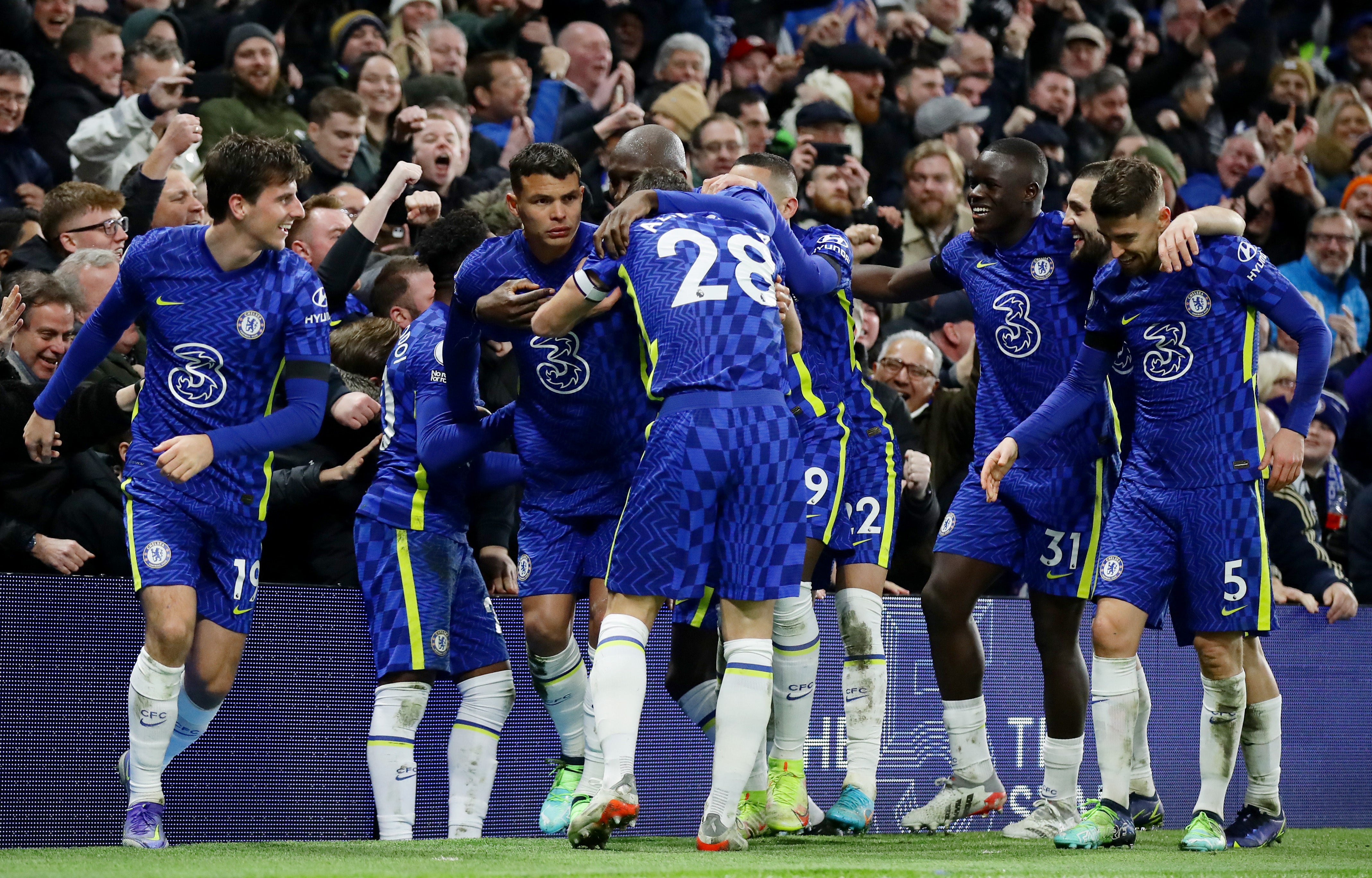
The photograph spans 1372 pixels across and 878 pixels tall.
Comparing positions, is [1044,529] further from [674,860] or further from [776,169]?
[674,860]

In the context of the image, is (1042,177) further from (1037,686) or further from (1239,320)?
(1037,686)

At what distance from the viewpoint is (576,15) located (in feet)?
43.3

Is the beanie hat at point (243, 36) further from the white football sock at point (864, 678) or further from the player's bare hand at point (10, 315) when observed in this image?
the white football sock at point (864, 678)

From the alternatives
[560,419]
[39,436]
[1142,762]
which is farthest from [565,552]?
[1142,762]

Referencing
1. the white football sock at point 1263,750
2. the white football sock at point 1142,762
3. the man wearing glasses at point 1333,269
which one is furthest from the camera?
the man wearing glasses at point 1333,269

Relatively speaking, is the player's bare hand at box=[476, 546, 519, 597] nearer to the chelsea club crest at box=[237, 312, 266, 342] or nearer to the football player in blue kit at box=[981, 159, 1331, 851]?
the chelsea club crest at box=[237, 312, 266, 342]

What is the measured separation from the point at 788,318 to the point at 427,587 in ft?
5.88

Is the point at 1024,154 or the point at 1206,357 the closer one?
the point at 1206,357

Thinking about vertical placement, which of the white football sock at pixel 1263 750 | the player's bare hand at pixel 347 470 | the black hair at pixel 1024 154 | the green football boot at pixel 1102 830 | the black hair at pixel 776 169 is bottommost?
the player's bare hand at pixel 347 470

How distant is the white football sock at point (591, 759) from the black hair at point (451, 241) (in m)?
1.70

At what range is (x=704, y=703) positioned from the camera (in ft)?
21.2

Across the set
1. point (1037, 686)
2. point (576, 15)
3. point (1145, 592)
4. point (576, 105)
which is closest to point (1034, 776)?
point (1037, 686)

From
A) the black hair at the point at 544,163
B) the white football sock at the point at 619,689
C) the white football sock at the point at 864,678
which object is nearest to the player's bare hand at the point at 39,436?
the black hair at the point at 544,163

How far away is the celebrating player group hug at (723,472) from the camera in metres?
5.03
